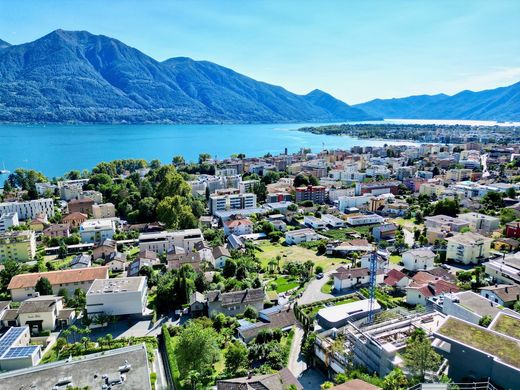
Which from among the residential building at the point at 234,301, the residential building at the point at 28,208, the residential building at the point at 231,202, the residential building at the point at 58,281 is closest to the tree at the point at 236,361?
the residential building at the point at 234,301

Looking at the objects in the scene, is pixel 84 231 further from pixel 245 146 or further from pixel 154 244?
pixel 245 146

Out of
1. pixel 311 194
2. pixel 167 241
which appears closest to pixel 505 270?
pixel 167 241

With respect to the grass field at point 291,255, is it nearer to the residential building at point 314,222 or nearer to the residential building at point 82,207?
the residential building at point 314,222

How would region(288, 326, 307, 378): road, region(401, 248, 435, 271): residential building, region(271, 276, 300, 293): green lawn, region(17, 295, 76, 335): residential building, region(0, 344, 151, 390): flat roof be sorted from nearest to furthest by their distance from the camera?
region(0, 344, 151, 390): flat roof, region(288, 326, 307, 378): road, region(17, 295, 76, 335): residential building, region(271, 276, 300, 293): green lawn, region(401, 248, 435, 271): residential building

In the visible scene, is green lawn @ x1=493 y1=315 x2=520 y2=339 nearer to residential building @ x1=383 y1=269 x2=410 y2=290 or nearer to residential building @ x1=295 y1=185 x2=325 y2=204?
residential building @ x1=383 y1=269 x2=410 y2=290

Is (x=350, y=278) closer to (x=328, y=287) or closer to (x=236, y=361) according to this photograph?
(x=328, y=287)

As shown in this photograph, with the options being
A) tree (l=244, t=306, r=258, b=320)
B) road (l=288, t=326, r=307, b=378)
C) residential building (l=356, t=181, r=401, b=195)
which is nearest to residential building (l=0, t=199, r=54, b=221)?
tree (l=244, t=306, r=258, b=320)
